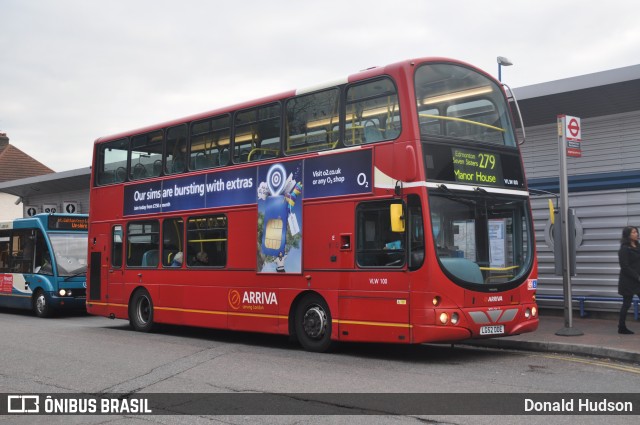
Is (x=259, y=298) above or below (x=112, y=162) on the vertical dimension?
below

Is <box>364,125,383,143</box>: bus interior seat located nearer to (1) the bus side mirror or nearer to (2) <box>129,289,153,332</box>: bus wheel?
(1) the bus side mirror

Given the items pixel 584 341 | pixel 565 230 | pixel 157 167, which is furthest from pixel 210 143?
pixel 584 341

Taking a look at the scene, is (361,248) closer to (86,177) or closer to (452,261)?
(452,261)

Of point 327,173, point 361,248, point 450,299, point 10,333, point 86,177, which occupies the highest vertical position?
point 86,177

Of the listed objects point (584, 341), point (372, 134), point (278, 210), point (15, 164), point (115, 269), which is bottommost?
point (584, 341)

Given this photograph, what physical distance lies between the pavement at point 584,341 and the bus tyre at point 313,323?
259 centimetres

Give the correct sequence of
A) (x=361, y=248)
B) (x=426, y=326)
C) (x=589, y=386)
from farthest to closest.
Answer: (x=361, y=248), (x=426, y=326), (x=589, y=386)

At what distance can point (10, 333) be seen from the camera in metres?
14.8

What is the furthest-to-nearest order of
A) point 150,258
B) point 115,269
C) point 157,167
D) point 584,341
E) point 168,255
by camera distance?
point 115,269, point 150,258, point 157,167, point 168,255, point 584,341

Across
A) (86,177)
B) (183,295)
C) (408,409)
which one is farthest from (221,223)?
(86,177)

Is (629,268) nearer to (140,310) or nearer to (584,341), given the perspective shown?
(584,341)

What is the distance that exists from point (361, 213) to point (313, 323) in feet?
6.49

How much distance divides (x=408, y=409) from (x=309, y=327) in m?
4.66

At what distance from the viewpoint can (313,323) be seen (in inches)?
447
